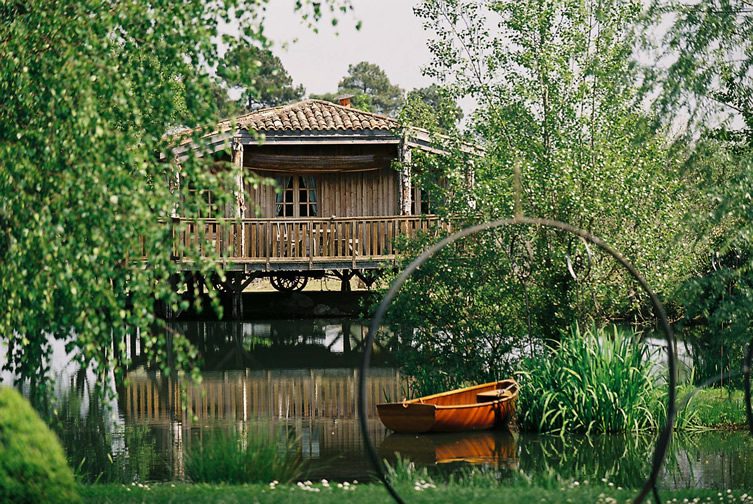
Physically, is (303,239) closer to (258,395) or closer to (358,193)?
(358,193)

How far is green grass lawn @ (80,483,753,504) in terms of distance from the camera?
7.50 m

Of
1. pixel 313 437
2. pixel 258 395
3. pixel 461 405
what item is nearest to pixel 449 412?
pixel 461 405

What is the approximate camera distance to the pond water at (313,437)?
10125 millimetres

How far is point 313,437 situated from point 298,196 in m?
13.6

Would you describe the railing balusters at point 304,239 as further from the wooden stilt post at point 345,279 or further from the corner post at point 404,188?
the wooden stilt post at point 345,279

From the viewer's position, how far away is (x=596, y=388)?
12.0m

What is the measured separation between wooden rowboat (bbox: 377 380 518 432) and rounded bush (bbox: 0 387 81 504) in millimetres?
6612

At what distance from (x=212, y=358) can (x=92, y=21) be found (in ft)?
44.1

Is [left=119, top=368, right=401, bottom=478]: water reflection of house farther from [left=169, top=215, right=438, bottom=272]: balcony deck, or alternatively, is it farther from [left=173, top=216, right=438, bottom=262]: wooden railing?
[left=173, top=216, right=438, bottom=262]: wooden railing

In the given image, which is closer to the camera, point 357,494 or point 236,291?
point 357,494

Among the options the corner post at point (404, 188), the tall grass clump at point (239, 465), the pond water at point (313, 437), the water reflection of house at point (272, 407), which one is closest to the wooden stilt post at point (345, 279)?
the corner post at point (404, 188)

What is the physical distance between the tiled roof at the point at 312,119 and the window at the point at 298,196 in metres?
1.51

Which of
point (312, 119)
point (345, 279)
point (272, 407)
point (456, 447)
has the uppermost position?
point (312, 119)

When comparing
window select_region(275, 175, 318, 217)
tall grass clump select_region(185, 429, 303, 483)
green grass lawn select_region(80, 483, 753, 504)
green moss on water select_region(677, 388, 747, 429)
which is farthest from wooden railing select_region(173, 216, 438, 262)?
green grass lawn select_region(80, 483, 753, 504)
